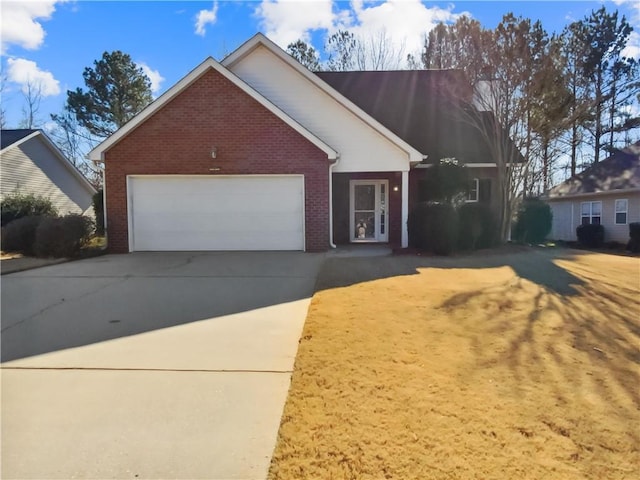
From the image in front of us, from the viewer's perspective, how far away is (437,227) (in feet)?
36.9

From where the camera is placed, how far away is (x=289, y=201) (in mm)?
11898

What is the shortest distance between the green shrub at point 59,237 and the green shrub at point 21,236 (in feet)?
2.01

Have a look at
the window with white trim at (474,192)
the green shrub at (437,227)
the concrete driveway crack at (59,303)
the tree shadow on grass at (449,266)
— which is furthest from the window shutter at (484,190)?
the concrete driveway crack at (59,303)

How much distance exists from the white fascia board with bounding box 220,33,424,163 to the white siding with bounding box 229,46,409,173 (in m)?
0.13

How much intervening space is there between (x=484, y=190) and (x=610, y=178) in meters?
10.2

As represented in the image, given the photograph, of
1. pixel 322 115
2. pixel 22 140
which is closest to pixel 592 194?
pixel 322 115

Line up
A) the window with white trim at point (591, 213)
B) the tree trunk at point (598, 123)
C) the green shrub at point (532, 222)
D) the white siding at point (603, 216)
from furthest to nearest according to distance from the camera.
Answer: the tree trunk at point (598, 123)
the window with white trim at point (591, 213)
the white siding at point (603, 216)
the green shrub at point (532, 222)

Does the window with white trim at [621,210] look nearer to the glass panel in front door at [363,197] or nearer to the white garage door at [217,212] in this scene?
the glass panel in front door at [363,197]

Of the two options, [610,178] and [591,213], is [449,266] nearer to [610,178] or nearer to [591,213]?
[591,213]

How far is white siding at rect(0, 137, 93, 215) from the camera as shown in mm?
20141

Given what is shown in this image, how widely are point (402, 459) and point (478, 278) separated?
623cm

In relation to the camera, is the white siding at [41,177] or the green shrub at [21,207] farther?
the white siding at [41,177]

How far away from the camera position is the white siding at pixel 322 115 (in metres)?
12.6

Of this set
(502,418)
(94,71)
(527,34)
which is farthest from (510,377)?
(94,71)
